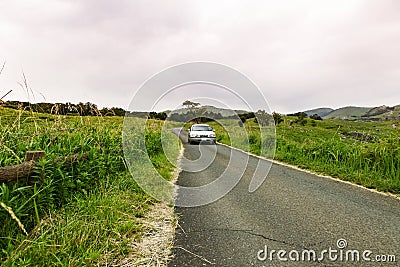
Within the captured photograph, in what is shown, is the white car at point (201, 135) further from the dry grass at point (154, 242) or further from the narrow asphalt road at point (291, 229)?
the dry grass at point (154, 242)

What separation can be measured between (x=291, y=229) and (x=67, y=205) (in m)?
3.17

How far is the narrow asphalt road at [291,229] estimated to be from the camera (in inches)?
113

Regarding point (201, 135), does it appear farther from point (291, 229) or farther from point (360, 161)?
point (291, 229)

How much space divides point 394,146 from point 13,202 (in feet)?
26.8

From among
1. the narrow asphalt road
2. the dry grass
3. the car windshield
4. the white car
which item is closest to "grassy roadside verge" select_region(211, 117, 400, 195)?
the narrow asphalt road

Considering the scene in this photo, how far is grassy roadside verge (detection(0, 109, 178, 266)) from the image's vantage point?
2663 millimetres

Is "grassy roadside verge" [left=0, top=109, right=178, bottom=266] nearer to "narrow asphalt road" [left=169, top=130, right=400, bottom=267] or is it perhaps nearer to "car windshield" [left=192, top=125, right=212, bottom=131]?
"narrow asphalt road" [left=169, top=130, right=400, bottom=267]

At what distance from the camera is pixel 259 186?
6125 millimetres

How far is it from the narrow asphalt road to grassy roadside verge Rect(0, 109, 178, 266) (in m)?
0.78

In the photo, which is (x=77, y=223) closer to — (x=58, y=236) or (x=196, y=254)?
(x=58, y=236)

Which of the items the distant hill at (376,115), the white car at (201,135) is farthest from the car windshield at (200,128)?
the distant hill at (376,115)

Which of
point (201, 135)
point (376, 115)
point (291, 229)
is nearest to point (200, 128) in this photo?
point (201, 135)

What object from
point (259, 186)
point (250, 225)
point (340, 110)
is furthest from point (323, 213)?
point (340, 110)

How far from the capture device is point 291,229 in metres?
3.61
